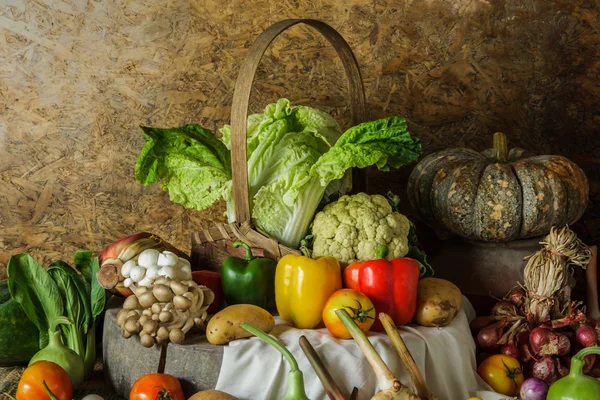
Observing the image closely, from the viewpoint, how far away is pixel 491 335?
7.83 ft

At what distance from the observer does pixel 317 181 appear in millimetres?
2525

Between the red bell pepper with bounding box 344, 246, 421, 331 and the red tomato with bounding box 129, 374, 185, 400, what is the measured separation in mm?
689

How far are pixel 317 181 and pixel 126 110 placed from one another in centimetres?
109

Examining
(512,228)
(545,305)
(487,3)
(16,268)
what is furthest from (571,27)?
(16,268)

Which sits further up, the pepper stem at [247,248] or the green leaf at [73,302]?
the pepper stem at [247,248]

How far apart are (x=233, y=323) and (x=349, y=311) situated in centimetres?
38

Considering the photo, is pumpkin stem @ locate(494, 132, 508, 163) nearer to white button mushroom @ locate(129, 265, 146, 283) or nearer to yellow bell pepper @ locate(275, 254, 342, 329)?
yellow bell pepper @ locate(275, 254, 342, 329)

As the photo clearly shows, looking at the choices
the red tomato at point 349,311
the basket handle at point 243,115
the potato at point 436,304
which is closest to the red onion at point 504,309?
the potato at point 436,304

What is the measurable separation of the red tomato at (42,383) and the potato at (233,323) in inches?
18.9

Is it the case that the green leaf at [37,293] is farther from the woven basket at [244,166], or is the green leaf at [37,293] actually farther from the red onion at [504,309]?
the red onion at [504,309]

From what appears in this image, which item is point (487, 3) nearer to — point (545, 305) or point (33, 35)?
point (545, 305)

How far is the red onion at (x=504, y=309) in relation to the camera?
2.43 m

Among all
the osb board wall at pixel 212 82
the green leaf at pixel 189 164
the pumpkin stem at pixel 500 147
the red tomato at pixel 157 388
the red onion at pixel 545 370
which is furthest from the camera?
the osb board wall at pixel 212 82

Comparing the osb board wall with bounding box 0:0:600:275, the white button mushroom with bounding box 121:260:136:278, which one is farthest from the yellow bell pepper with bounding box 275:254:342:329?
the osb board wall with bounding box 0:0:600:275
